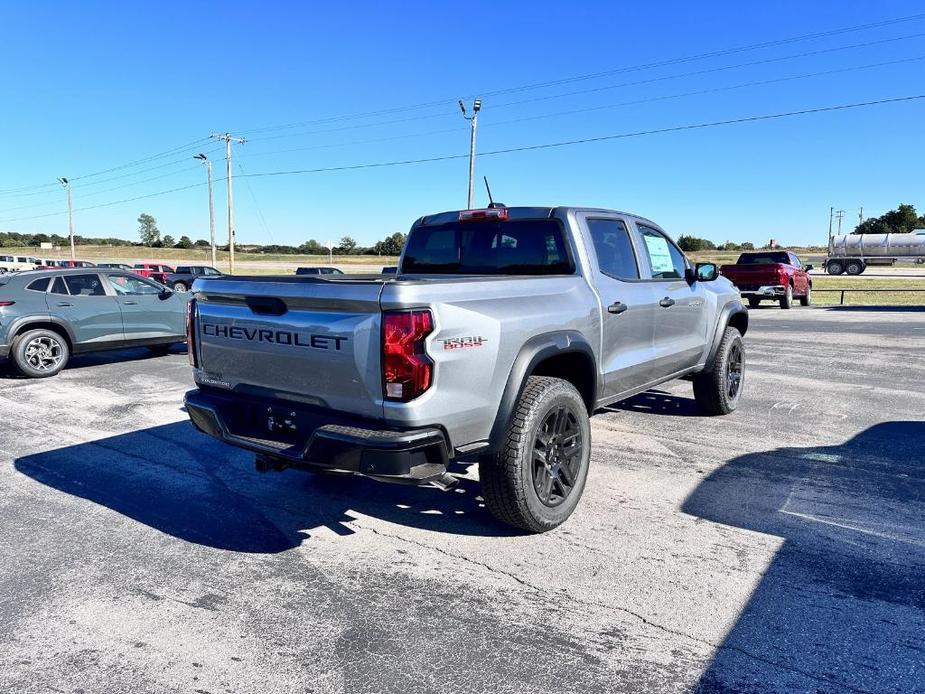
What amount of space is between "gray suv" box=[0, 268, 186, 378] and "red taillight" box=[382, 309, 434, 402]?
27.1 feet

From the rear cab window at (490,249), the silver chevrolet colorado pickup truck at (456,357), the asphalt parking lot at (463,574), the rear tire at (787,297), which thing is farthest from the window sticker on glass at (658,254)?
the rear tire at (787,297)

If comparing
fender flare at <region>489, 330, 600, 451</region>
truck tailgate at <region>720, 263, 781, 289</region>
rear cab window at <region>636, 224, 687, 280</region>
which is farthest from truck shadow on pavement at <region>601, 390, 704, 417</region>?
truck tailgate at <region>720, 263, 781, 289</region>

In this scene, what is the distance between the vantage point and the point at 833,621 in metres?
2.89

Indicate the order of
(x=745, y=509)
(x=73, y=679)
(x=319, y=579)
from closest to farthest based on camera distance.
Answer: (x=73, y=679) < (x=319, y=579) < (x=745, y=509)

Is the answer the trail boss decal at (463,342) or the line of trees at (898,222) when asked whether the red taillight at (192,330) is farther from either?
the line of trees at (898,222)

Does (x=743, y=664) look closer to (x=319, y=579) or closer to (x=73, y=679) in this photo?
(x=319, y=579)

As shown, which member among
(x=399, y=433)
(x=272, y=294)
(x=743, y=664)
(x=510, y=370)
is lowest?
(x=743, y=664)

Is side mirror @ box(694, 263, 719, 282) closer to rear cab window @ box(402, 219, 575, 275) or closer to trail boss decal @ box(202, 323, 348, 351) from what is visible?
rear cab window @ box(402, 219, 575, 275)

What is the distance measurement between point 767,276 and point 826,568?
18874mm

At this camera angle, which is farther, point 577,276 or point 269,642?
point 577,276

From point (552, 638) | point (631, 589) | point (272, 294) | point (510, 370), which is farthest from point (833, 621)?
point (272, 294)

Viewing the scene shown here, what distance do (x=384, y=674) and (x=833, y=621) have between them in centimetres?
195

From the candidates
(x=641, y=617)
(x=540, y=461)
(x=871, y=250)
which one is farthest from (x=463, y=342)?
(x=871, y=250)

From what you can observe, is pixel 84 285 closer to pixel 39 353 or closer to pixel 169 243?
pixel 39 353
